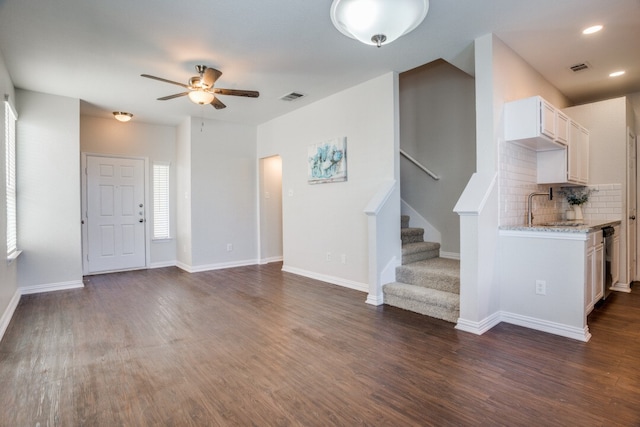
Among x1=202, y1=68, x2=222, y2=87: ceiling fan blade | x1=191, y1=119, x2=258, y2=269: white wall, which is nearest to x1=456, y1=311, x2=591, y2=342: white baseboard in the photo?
x1=202, y1=68, x2=222, y2=87: ceiling fan blade

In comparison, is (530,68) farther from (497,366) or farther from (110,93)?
(110,93)

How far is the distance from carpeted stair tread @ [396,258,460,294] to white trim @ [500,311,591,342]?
512 mm

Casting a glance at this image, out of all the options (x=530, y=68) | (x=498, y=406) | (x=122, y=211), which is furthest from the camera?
(x=122, y=211)

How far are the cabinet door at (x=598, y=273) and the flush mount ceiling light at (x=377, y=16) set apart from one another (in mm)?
2761

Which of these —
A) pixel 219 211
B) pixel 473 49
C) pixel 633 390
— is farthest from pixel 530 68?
pixel 219 211

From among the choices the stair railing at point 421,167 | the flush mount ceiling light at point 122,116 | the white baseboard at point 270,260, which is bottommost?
the white baseboard at point 270,260

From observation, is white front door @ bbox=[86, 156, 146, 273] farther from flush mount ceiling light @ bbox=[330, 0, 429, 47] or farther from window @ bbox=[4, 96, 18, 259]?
flush mount ceiling light @ bbox=[330, 0, 429, 47]

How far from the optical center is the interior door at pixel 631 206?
4.39 m

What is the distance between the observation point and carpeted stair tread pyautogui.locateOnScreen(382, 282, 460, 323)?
10.5ft

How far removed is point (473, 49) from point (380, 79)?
1.13m

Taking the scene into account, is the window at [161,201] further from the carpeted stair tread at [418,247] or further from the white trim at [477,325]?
the white trim at [477,325]

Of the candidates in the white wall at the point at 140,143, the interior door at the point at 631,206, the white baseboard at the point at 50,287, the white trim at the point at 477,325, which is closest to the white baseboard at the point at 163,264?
the white wall at the point at 140,143

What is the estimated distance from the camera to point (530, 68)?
386 cm

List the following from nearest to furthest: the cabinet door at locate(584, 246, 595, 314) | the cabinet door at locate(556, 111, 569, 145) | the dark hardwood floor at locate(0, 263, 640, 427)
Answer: the dark hardwood floor at locate(0, 263, 640, 427) < the cabinet door at locate(584, 246, 595, 314) < the cabinet door at locate(556, 111, 569, 145)
